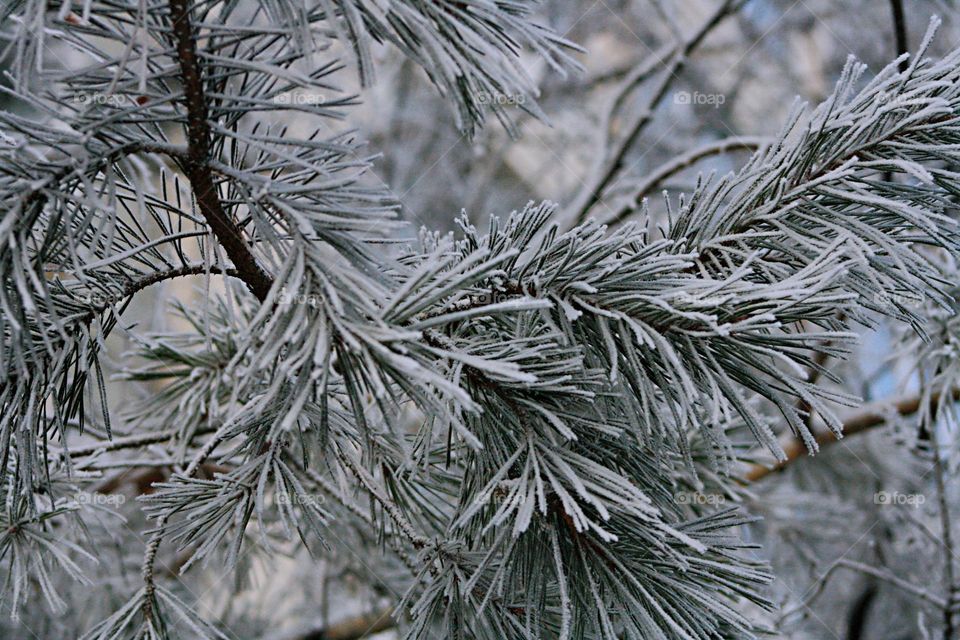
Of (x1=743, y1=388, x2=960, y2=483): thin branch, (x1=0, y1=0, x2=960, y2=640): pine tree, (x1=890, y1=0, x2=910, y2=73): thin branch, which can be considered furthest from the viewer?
(x1=743, y1=388, x2=960, y2=483): thin branch

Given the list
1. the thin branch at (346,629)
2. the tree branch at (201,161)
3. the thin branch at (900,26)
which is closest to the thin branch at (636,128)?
the thin branch at (900,26)

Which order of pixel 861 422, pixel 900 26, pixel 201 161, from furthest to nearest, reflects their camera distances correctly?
pixel 861 422, pixel 900 26, pixel 201 161

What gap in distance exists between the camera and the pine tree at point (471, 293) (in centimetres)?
32

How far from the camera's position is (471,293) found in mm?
392

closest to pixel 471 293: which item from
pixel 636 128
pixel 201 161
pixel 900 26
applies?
pixel 201 161

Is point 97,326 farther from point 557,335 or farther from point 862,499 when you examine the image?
point 862,499

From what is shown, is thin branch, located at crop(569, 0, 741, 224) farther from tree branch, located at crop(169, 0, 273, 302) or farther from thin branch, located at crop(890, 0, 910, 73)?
tree branch, located at crop(169, 0, 273, 302)

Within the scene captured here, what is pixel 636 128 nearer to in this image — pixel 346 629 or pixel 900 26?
pixel 900 26

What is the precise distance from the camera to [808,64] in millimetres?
3336

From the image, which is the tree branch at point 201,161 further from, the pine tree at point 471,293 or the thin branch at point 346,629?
the thin branch at point 346,629

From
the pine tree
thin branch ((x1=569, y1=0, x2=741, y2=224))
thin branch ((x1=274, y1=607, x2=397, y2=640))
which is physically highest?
thin branch ((x1=569, y1=0, x2=741, y2=224))

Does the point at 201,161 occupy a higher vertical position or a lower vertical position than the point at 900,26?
lower

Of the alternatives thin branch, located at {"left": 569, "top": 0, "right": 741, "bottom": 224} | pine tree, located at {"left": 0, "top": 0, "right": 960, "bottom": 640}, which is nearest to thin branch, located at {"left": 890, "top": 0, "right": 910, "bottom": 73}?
thin branch, located at {"left": 569, "top": 0, "right": 741, "bottom": 224}

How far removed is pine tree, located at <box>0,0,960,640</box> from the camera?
322mm
